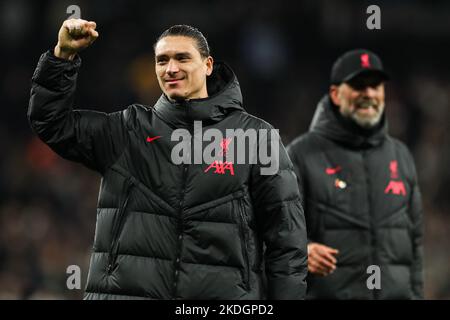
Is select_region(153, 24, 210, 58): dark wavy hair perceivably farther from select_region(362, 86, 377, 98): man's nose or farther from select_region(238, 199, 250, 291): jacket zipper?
select_region(362, 86, 377, 98): man's nose

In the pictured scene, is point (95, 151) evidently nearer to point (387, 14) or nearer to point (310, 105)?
point (310, 105)

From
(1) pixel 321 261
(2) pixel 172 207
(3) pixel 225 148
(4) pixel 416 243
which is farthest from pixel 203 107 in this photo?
(4) pixel 416 243

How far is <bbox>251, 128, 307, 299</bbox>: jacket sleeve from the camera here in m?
4.06

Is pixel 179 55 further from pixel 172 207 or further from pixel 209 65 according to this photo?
pixel 172 207

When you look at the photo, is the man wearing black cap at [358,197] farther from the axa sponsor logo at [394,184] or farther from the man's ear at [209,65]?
the man's ear at [209,65]

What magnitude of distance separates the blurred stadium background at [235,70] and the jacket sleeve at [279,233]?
6.45 meters

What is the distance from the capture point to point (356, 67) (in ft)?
19.2

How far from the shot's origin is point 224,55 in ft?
44.7

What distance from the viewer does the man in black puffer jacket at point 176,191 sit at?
3941 mm

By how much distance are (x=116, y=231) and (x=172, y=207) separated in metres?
0.27

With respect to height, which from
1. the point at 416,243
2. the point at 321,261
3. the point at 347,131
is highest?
the point at 347,131

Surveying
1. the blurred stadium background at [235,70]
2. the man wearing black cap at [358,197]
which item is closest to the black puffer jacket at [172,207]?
the man wearing black cap at [358,197]
